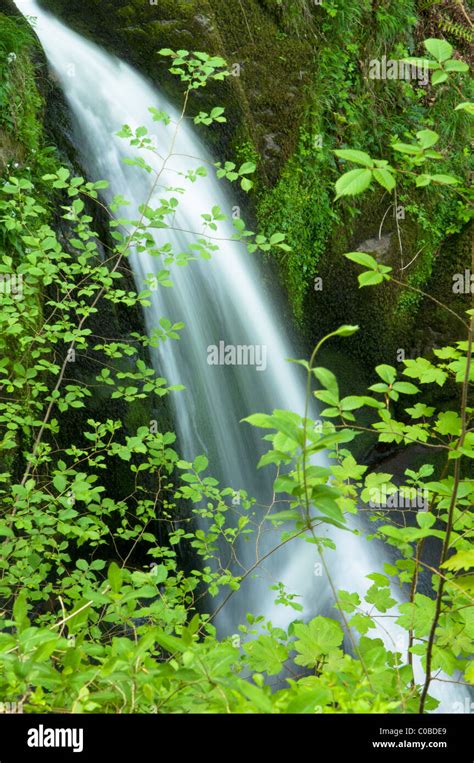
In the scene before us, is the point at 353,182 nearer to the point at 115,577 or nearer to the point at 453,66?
the point at 453,66

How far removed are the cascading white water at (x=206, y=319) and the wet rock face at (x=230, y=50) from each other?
0.22 metres

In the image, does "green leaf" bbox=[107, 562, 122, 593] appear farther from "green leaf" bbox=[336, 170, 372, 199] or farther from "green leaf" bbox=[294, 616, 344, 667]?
"green leaf" bbox=[336, 170, 372, 199]

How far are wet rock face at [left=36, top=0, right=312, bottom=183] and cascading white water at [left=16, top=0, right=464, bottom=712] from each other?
0.72 feet

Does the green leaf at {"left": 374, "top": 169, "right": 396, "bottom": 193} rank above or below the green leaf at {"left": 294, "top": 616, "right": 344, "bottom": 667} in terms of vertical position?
above

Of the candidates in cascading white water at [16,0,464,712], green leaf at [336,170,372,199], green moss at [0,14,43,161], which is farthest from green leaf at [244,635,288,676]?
green moss at [0,14,43,161]

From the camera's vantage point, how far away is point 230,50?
564 cm

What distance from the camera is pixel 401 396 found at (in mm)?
6703

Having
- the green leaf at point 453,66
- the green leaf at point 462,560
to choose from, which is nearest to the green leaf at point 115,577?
the green leaf at point 462,560

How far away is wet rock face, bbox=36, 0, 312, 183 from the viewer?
522 centimetres

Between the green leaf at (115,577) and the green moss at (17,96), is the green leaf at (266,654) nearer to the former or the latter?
the green leaf at (115,577)

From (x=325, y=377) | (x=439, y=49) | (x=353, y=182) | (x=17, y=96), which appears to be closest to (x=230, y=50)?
(x=17, y=96)

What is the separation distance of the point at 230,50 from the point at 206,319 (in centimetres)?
248
